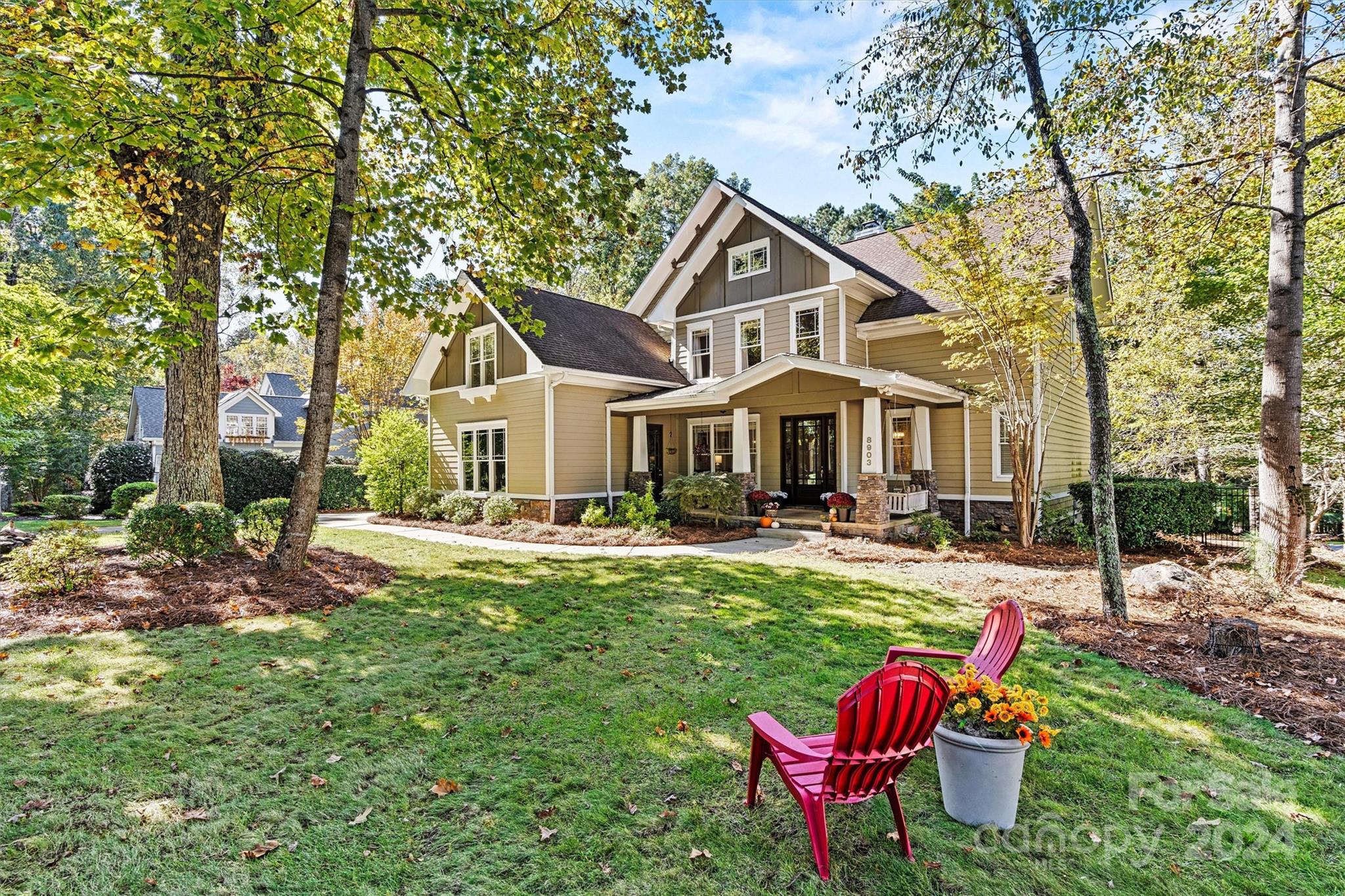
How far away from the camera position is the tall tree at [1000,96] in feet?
18.5

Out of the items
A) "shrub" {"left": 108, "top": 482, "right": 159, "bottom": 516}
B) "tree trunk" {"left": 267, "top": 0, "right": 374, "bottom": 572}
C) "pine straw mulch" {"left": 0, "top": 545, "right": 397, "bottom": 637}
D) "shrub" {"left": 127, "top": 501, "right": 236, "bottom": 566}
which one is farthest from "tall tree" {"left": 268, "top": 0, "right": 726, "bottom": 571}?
"shrub" {"left": 108, "top": 482, "right": 159, "bottom": 516}

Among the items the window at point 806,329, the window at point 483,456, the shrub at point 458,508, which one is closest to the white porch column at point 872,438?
the window at point 806,329

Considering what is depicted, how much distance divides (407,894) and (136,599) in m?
6.01

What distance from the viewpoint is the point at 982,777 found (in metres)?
2.70

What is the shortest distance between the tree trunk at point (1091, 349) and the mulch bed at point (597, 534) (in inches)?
259

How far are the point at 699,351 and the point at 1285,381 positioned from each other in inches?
459

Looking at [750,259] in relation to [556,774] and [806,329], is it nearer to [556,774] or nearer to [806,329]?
[806,329]

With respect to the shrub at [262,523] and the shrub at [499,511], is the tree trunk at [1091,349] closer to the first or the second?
the shrub at [262,523]

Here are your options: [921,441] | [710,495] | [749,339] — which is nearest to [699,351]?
[749,339]

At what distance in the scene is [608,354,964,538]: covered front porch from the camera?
10.9m

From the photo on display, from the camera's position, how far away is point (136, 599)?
612 centimetres

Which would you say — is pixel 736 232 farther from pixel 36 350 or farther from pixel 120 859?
pixel 120 859

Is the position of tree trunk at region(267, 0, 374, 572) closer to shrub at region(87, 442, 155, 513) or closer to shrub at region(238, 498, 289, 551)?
shrub at region(238, 498, 289, 551)

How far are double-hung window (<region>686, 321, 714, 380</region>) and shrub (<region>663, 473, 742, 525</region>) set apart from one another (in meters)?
3.88
